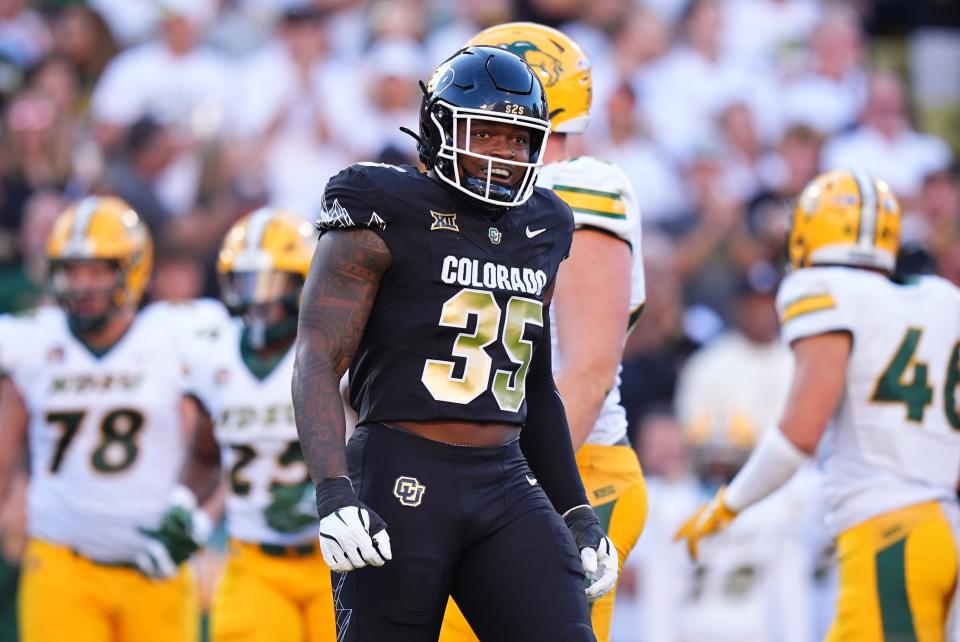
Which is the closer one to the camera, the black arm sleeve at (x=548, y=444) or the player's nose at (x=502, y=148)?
the player's nose at (x=502, y=148)

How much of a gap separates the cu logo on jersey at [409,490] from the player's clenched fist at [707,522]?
75.8 inches

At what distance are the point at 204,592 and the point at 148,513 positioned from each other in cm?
157

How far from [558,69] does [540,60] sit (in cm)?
6

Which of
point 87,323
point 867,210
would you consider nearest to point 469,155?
point 867,210

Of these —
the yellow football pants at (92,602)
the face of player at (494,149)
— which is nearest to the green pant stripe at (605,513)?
the face of player at (494,149)

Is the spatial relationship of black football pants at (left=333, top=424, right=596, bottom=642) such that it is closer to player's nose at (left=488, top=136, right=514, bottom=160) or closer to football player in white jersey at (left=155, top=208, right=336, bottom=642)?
player's nose at (left=488, top=136, right=514, bottom=160)

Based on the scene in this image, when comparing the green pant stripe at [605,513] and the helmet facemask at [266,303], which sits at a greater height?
the helmet facemask at [266,303]

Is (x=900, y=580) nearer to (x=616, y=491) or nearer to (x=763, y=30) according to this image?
(x=616, y=491)

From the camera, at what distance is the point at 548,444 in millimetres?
4023

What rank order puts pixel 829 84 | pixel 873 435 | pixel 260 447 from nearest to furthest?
pixel 873 435 < pixel 260 447 < pixel 829 84

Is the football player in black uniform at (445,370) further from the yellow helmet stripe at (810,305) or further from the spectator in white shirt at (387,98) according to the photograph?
the spectator in white shirt at (387,98)

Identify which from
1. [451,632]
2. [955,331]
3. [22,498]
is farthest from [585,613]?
[22,498]

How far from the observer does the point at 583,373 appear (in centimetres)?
438

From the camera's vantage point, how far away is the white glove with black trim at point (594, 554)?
389cm
